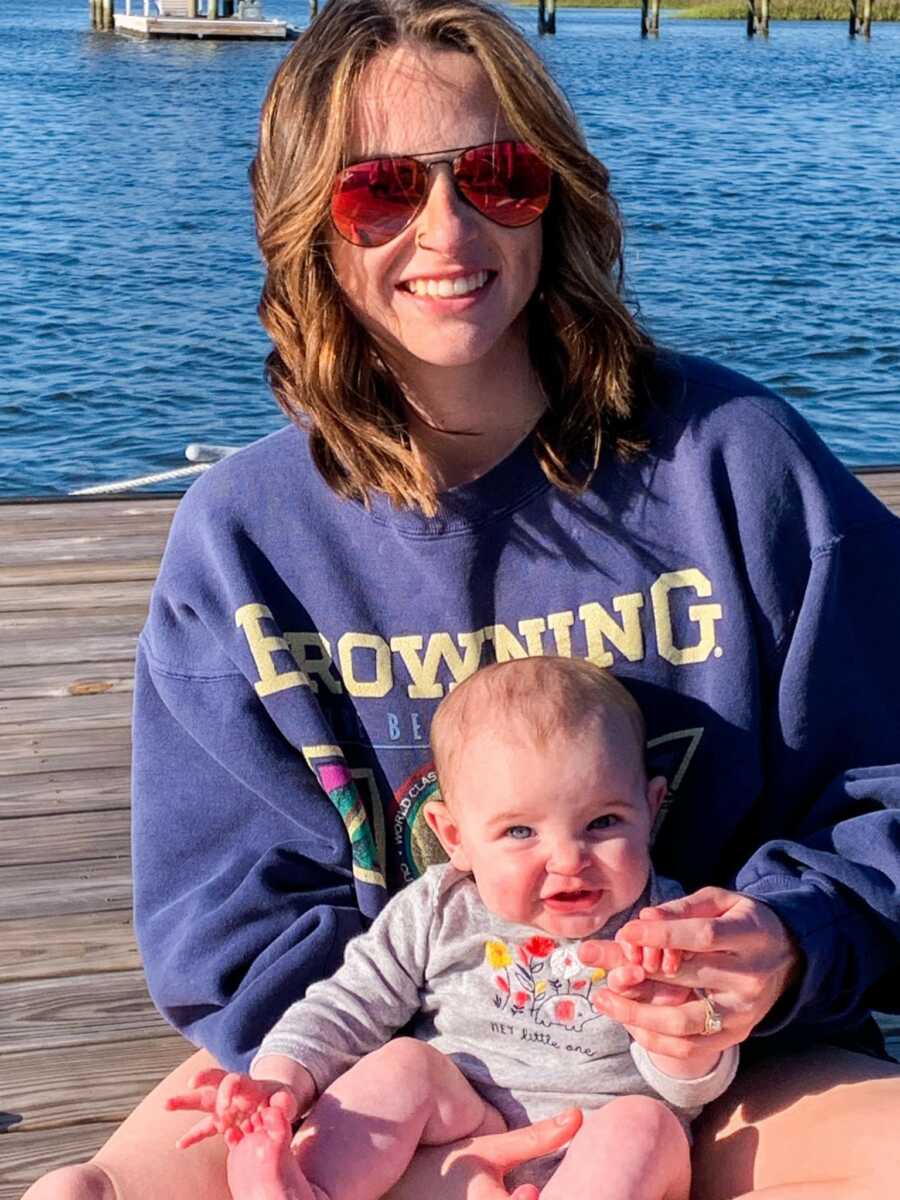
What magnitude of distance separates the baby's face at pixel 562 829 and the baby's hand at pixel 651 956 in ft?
0.55

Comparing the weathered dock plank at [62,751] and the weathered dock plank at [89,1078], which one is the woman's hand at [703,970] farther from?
the weathered dock plank at [62,751]

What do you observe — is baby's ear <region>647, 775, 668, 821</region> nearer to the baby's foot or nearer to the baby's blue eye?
the baby's blue eye

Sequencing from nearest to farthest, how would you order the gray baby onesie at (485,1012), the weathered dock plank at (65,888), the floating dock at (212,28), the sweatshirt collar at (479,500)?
the gray baby onesie at (485,1012) < the sweatshirt collar at (479,500) < the weathered dock plank at (65,888) < the floating dock at (212,28)

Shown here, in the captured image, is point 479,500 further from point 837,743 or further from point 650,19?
point 650,19

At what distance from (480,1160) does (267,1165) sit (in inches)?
9.4

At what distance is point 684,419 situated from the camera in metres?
2.02

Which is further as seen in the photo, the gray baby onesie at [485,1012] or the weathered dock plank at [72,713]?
the weathered dock plank at [72,713]

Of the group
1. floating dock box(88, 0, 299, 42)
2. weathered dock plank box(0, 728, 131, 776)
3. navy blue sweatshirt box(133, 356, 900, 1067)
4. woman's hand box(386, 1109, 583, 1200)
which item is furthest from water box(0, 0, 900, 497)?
floating dock box(88, 0, 299, 42)

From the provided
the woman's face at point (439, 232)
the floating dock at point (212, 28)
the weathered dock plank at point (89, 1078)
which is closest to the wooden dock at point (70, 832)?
the weathered dock plank at point (89, 1078)

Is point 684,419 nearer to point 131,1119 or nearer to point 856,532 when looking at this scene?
point 856,532

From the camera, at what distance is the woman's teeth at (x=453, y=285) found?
1935 mm

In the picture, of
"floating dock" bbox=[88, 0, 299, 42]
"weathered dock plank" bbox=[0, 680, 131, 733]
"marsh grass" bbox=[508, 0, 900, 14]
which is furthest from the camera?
"marsh grass" bbox=[508, 0, 900, 14]

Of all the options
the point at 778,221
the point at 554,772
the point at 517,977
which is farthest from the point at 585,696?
the point at 778,221

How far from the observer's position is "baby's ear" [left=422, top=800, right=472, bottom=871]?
6.30 feet
